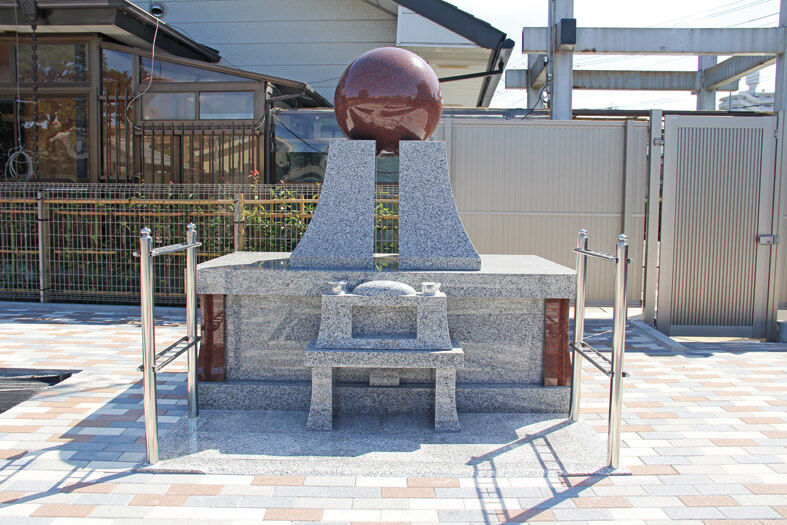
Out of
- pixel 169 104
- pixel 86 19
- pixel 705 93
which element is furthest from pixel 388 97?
pixel 705 93

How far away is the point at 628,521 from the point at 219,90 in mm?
9373

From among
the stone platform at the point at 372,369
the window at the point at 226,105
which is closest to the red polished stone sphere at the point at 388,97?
the stone platform at the point at 372,369

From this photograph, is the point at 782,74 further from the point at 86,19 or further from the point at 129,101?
the point at 86,19

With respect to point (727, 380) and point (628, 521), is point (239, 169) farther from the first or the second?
point (628, 521)

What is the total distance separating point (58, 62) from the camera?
33.0ft

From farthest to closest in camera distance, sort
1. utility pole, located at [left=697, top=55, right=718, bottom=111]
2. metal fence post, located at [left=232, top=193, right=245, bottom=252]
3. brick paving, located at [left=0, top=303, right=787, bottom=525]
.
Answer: utility pole, located at [left=697, top=55, right=718, bottom=111]
metal fence post, located at [left=232, top=193, right=245, bottom=252]
brick paving, located at [left=0, top=303, right=787, bottom=525]

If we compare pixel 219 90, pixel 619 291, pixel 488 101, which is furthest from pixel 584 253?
pixel 488 101

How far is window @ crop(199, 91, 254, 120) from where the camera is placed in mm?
9977

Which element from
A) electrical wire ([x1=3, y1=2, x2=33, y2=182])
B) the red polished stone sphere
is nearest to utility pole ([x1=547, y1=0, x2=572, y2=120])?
the red polished stone sphere

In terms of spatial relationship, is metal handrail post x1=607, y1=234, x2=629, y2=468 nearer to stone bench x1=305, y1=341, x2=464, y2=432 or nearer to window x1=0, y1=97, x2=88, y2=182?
stone bench x1=305, y1=341, x2=464, y2=432

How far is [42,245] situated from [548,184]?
7941mm

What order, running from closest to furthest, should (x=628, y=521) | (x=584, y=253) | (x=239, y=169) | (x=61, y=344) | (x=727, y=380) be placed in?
1. (x=628, y=521)
2. (x=584, y=253)
3. (x=727, y=380)
4. (x=61, y=344)
5. (x=239, y=169)

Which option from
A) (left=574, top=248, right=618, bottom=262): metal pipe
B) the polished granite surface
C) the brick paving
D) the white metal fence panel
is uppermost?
the white metal fence panel

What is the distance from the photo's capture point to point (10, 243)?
913 cm
